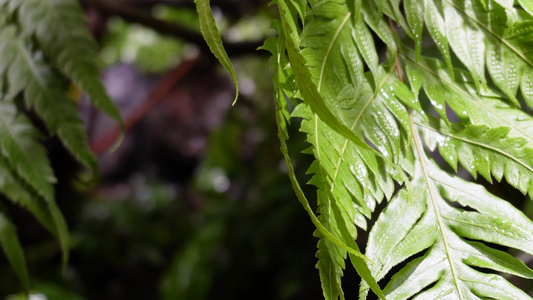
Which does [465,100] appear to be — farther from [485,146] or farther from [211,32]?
[211,32]

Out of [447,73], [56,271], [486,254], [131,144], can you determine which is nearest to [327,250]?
[486,254]

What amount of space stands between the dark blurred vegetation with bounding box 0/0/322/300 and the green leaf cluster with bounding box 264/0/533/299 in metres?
0.88

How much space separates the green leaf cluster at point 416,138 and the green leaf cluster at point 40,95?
21.1 inches

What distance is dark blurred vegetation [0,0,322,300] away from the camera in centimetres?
212

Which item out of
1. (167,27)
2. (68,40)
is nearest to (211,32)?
(68,40)

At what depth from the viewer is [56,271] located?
297cm

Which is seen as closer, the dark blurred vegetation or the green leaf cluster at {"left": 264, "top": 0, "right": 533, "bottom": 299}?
the green leaf cluster at {"left": 264, "top": 0, "right": 533, "bottom": 299}

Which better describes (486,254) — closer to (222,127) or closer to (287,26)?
(287,26)

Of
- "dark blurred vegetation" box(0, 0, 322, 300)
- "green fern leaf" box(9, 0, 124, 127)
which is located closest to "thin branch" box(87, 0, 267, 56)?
"dark blurred vegetation" box(0, 0, 322, 300)

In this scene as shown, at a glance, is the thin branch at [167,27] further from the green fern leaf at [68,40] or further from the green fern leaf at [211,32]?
the green fern leaf at [211,32]

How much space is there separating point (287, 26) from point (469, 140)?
306mm

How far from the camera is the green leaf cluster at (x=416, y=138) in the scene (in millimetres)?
526

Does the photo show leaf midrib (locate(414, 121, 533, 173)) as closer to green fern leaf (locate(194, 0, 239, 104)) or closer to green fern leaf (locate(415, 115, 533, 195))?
green fern leaf (locate(415, 115, 533, 195))

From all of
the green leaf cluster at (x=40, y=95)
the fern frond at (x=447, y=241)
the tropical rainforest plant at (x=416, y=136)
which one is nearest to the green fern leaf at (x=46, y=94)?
the green leaf cluster at (x=40, y=95)
